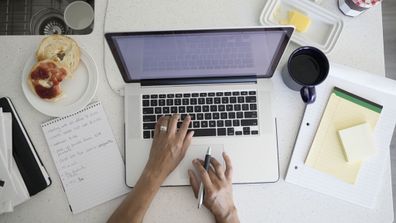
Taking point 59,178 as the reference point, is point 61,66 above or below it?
above

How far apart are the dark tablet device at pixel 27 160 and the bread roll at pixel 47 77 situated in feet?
0.32

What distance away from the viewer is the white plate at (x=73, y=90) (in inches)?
31.7

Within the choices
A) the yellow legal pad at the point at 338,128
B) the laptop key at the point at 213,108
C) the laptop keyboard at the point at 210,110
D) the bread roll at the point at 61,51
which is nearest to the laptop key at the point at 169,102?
the laptop keyboard at the point at 210,110

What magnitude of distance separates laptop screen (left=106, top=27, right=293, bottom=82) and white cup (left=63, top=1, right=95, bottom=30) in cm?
30

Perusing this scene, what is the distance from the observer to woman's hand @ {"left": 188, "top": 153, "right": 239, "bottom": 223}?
75 centimetres

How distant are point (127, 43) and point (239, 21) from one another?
34 centimetres

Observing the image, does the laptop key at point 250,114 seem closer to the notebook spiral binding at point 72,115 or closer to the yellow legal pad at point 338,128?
the yellow legal pad at point 338,128

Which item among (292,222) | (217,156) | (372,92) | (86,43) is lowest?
(292,222)

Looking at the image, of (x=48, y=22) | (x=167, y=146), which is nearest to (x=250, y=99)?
(x=167, y=146)

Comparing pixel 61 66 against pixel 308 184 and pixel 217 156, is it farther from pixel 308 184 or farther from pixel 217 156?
pixel 308 184

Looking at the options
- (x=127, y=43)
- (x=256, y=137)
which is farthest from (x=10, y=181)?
(x=256, y=137)

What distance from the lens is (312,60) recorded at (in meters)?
0.78

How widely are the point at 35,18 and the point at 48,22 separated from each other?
5 cm

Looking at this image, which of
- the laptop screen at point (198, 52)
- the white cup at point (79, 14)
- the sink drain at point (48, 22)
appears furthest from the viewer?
the sink drain at point (48, 22)
